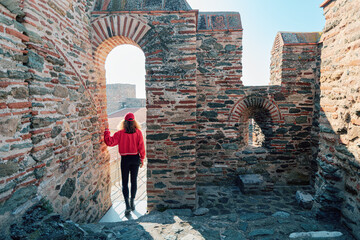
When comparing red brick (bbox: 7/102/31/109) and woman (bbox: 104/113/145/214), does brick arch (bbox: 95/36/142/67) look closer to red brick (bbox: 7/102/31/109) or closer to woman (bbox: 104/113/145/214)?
woman (bbox: 104/113/145/214)

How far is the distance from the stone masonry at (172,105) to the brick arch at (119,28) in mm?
19

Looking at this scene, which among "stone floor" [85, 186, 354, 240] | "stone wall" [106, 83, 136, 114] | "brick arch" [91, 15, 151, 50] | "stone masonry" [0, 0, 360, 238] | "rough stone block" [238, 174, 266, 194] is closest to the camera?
"stone masonry" [0, 0, 360, 238]

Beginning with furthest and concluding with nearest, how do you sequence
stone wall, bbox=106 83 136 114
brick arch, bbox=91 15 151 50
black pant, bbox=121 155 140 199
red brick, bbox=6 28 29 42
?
stone wall, bbox=106 83 136 114
black pant, bbox=121 155 140 199
brick arch, bbox=91 15 151 50
red brick, bbox=6 28 29 42

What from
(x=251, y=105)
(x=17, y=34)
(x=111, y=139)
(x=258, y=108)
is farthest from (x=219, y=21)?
(x=17, y=34)

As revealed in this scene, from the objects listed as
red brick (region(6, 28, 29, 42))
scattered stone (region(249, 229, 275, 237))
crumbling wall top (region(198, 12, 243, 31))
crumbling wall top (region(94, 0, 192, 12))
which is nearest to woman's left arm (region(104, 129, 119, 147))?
red brick (region(6, 28, 29, 42))

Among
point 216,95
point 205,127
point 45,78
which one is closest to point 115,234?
point 45,78

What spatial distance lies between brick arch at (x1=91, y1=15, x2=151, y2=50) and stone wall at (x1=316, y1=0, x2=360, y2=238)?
2.94 m

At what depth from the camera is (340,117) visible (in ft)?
8.05

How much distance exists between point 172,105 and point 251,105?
2360 millimetres

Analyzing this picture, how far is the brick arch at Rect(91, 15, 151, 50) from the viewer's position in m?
3.43

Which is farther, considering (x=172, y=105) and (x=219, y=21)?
(x=219, y=21)

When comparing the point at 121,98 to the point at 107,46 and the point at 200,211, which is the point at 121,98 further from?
the point at 200,211

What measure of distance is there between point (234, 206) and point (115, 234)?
262 centimetres

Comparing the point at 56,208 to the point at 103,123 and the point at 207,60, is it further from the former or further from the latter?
the point at 207,60
